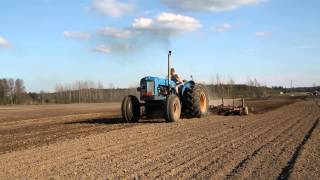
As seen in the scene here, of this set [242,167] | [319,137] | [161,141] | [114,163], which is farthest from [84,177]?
[319,137]

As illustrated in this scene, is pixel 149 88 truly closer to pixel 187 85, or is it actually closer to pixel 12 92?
pixel 187 85

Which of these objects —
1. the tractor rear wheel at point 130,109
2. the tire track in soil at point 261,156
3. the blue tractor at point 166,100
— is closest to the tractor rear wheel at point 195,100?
the blue tractor at point 166,100

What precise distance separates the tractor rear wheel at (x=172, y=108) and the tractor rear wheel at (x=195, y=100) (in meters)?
1.20

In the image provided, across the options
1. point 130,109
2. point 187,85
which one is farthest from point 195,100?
point 130,109

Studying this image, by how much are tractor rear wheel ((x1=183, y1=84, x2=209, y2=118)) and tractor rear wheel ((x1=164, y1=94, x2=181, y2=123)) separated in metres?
1.20

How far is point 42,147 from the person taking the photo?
13.2 m

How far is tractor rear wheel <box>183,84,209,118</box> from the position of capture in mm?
21812

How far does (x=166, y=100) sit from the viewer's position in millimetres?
19859

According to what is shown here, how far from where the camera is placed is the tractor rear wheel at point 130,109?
826 inches

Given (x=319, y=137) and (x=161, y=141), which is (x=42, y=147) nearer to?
(x=161, y=141)

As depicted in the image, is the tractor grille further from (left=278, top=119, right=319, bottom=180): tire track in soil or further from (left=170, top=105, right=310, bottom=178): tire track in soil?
(left=278, top=119, right=319, bottom=180): tire track in soil

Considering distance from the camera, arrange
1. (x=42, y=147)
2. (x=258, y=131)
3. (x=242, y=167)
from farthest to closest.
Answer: (x=258, y=131)
(x=42, y=147)
(x=242, y=167)

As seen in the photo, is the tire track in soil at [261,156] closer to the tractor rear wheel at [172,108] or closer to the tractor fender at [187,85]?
the tractor rear wheel at [172,108]

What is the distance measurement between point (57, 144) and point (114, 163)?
13.4 ft
